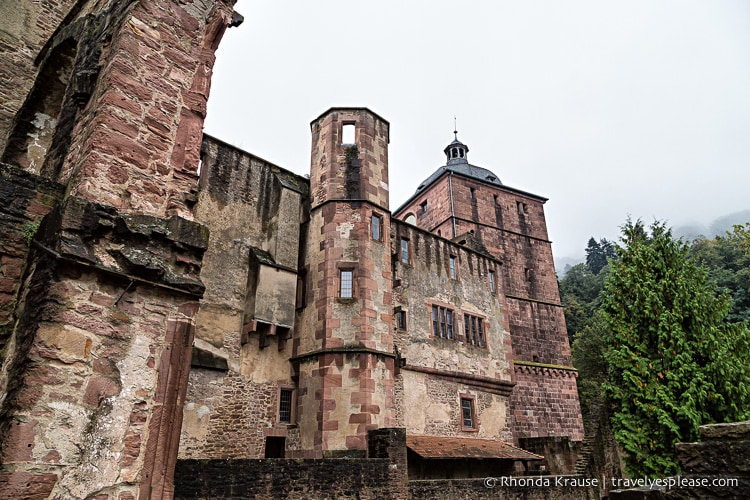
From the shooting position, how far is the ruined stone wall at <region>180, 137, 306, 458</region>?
13055mm

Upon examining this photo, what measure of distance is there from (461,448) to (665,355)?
7.33 m

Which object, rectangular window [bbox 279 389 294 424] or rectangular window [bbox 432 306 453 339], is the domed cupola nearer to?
rectangular window [bbox 432 306 453 339]

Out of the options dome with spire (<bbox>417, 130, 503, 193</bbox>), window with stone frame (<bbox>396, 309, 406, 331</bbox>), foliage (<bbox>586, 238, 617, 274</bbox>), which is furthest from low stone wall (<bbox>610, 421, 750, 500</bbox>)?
foliage (<bbox>586, 238, 617, 274</bbox>)

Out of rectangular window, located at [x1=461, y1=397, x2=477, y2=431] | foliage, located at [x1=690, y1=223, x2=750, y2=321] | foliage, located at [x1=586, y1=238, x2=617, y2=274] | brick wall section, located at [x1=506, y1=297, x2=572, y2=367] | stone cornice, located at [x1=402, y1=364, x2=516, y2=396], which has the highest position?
foliage, located at [x1=586, y1=238, x2=617, y2=274]

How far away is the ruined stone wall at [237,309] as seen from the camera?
13.1 meters

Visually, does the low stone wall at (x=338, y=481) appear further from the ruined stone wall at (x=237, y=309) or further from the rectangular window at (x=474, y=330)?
the rectangular window at (x=474, y=330)

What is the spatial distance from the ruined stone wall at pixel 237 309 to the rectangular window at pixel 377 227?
8.65 feet

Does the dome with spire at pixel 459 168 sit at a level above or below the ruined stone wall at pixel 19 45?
above

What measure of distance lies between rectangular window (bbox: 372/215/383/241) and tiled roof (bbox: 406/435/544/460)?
694cm

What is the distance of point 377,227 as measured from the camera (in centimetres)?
1672

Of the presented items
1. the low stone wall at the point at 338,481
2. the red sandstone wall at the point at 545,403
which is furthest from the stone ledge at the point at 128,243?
the red sandstone wall at the point at 545,403

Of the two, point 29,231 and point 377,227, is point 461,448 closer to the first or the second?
point 377,227

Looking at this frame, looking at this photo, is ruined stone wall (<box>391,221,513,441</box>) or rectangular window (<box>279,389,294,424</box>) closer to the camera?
rectangular window (<box>279,389,294,424</box>)

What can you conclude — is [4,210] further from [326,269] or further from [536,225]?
[536,225]
